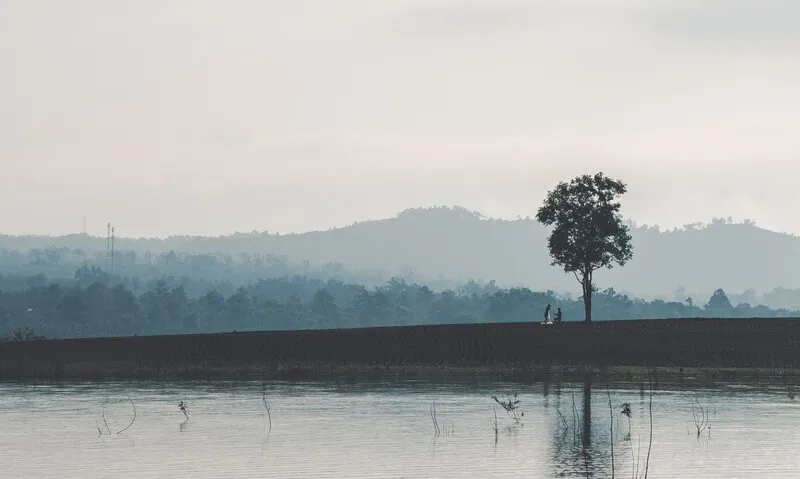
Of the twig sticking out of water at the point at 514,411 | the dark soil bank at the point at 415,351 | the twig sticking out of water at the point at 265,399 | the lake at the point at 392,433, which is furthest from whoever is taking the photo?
A: the dark soil bank at the point at 415,351

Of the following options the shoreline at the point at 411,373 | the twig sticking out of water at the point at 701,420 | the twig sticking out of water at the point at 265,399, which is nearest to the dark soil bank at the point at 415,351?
the shoreline at the point at 411,373

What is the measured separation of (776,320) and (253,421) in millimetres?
70538

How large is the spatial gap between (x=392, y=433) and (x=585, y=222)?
74.6 metres

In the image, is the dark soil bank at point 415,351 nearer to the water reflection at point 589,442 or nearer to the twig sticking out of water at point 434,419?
the water reflection at point 589,442

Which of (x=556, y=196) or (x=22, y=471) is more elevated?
(x=556, y=196)

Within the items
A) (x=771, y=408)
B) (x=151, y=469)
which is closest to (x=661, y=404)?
(x=771, y=408)

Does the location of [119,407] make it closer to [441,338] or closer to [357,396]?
[357,396]

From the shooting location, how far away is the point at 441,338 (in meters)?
109

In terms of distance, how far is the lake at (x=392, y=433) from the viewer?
1619 inches

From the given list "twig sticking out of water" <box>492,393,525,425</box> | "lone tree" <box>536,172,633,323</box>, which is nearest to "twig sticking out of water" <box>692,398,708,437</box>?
"twig sticking out of water" <box>492,393,525,425</box>

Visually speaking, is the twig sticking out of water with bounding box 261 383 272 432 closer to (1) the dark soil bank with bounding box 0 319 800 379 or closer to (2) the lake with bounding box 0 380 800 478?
(2) the lake with bounding box 0 380 800 478

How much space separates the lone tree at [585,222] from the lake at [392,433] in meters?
48.0

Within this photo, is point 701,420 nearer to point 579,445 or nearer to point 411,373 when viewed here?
point 579,445

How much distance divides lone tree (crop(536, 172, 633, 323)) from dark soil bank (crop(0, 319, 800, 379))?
10799mm
